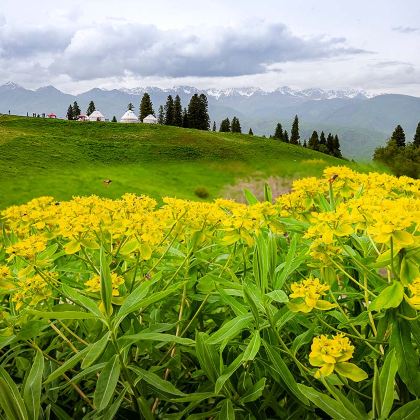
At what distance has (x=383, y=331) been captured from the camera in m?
1.28

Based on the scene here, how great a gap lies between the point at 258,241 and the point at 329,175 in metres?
0.70

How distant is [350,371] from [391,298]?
0.68ft

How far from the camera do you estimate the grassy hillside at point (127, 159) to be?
112 ft

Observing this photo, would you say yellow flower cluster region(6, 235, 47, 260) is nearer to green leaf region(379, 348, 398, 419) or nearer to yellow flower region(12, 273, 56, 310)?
yellow flower region(12, 273, 56, 310)

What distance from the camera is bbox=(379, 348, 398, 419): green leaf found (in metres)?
1.16

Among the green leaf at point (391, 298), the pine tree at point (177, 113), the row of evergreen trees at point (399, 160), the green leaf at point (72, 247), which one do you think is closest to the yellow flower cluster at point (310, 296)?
the green leaf at point (391, 298)

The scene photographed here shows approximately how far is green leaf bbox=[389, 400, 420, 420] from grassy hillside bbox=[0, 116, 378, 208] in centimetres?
2950

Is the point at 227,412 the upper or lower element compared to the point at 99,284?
lower

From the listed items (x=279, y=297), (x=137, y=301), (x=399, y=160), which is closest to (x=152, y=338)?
(x=137, y=301)

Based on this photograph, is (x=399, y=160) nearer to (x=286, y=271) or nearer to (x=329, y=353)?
(x=286, y=271)

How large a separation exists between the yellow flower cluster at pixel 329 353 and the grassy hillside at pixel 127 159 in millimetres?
29429

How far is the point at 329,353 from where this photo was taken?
3.70 feet

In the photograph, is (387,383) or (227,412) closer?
(387,383)

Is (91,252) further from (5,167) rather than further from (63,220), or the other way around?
(5,167)
